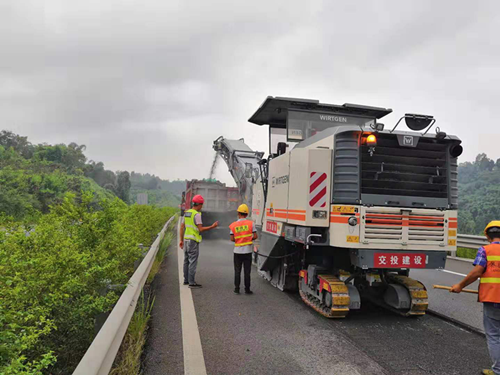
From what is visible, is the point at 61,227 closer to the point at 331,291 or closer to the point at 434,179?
the point at 331,291

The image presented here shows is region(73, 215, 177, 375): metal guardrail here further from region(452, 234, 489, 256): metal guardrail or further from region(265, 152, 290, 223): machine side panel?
region(452, 234, 489, 256): metal guardrail

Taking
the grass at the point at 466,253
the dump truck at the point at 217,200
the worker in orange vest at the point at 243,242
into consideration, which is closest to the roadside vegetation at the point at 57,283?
the worker in orange vest at the point at 243,242

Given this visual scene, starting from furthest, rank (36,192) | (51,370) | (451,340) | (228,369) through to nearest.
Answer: (36,192), (451,340), (228,369), (51,370)

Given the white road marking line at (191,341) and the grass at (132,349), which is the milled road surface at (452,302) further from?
the grass at (132,349)

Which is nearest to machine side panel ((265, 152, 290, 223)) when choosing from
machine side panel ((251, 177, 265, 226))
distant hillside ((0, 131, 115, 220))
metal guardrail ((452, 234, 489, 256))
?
machine side panel ((251, 177, 265, 226))

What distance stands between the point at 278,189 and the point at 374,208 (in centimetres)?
206

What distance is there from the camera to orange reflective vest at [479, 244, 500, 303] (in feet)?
12.8

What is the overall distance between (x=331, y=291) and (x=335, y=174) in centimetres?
165

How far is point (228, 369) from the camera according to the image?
3.92 m

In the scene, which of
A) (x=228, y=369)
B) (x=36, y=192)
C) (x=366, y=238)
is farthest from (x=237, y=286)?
(x=36, y=192)

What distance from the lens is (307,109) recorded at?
7496 millimetres

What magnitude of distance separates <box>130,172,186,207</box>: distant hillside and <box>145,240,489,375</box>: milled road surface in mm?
67640

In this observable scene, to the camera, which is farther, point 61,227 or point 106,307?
point 61,227

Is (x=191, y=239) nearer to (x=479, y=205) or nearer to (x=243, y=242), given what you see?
(x=243, y=242)
